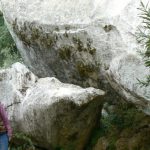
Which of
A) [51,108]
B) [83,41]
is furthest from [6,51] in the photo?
[51,108]

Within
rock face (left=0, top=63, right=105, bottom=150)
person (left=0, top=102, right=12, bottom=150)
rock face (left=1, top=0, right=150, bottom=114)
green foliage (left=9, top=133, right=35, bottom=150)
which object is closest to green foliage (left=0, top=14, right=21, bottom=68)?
rock face (left=1, top=0, right=150, bottom=114)

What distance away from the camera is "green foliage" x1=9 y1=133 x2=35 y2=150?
9.35m

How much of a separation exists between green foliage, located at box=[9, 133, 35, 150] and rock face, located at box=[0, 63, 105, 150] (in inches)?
4.5

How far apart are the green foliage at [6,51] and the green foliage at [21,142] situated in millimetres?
3648

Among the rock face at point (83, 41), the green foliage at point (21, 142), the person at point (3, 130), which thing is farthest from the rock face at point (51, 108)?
the person at point (3, 130)

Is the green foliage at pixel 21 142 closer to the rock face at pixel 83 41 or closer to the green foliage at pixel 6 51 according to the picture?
the rock face at pixel 83 41

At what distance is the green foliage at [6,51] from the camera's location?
13.0 metres

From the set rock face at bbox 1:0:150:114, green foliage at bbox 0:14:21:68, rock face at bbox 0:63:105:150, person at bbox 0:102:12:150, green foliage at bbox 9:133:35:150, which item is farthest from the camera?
green foliage at bbox 0:14:21:68

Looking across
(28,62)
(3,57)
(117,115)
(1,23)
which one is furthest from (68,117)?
(1,23)

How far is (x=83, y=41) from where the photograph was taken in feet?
28.6

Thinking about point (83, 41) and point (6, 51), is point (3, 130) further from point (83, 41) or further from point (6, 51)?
point (6, 51)

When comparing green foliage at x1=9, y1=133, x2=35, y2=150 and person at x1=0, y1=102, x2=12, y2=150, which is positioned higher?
person at x1=0, y1=102, x2=12, y2=150

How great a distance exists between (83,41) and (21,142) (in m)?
2.44

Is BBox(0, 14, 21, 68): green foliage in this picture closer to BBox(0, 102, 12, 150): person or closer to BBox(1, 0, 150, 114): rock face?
BBox(1, 0, 150, 114): rock face
